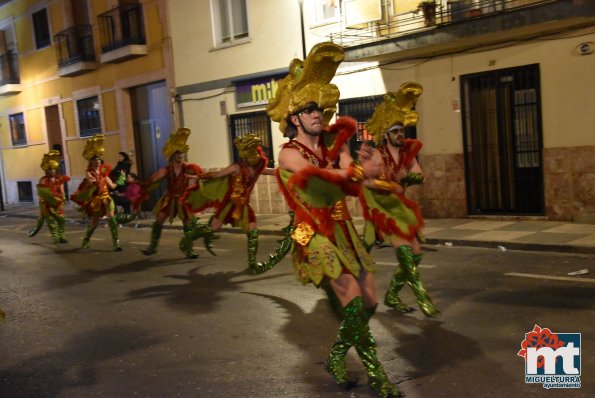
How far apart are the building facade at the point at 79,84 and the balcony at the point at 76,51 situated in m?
0.04

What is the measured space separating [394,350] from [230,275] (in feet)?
13.8

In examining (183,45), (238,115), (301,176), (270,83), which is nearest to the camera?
(301,176)

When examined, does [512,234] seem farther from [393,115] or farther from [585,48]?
[393,115]

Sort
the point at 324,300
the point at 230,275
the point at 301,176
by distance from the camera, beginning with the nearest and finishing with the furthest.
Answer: the point at 301,176 < the point at 324,300 < the point at 230,275

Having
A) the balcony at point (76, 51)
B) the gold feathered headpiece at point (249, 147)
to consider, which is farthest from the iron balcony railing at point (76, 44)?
the gold feathered headpiece at point (249, 147)

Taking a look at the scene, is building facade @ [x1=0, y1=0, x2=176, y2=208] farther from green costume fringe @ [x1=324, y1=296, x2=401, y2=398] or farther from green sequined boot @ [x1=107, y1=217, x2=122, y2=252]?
green costume fringe @ [x1=324, y1=296, x2=401, y2=398]

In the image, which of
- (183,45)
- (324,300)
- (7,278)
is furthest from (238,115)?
(324,300)

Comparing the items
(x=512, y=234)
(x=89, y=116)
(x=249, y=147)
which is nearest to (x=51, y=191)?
(x=249, y=147)

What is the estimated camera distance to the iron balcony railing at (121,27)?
2134 centimetres

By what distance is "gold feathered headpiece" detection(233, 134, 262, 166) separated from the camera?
870 cm

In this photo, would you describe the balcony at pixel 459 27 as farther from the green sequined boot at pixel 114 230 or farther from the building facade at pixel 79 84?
the building facade at pixel 79 84

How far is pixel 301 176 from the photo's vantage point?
4.23 metres

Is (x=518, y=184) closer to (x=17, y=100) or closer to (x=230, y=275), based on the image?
(x=230, y=275)

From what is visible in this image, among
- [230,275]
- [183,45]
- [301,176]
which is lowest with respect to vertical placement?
[230,275]
